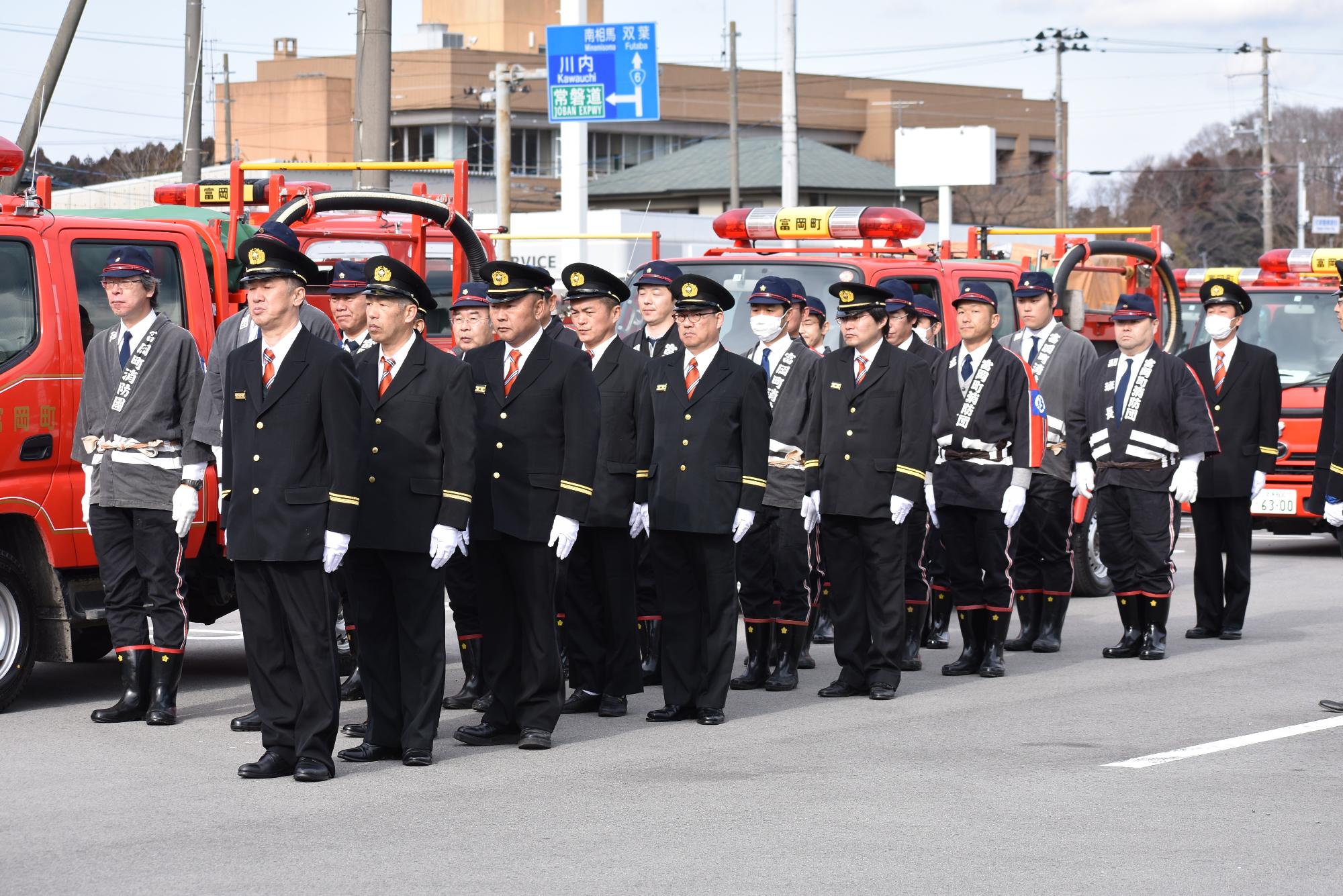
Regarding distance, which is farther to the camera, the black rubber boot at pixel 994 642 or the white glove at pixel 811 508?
the black rubber boot at pixel 994 642

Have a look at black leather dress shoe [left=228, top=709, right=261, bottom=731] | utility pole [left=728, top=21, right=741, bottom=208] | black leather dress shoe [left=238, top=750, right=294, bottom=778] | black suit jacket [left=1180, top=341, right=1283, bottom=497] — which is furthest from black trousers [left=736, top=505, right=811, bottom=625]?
utility pole [left=728, top=21, right=741, bottom=208]

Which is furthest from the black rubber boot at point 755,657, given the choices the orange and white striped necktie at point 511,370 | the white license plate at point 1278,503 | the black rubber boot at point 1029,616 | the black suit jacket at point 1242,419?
the white license plate at point 1278,503

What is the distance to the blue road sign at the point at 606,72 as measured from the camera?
26.0 meters

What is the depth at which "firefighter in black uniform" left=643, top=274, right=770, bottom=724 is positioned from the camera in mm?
8672

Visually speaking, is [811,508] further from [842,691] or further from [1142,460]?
[1142,460]

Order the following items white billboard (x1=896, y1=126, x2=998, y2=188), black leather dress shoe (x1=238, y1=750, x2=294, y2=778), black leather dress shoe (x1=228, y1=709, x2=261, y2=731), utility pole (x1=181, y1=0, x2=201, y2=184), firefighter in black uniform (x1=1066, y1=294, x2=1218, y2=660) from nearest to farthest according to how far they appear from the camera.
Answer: black leather dress shoe (x1=238, y1=750, x2=294, y2=778) → black leather dress shoe (x1=228, y1=709, x2=261, y2=731) → firefighter in black uniform (x1=1066, y1=294, x2=1218, y2=660) → utility pole (x1=181, y1=0, x2=201, y2=184) → white billboard (x1=896, y1=126, x2=998, y2=188)

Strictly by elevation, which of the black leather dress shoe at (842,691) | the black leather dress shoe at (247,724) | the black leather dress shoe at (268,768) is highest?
the black leather dress shoe at (268,768)

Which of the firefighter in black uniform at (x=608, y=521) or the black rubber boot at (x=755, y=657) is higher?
the firefighter in black uniform at (x=608, y=521)

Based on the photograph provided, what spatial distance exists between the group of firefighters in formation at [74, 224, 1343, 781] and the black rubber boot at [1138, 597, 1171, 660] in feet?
0.06

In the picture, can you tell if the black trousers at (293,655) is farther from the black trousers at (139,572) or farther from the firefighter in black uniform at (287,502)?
the black trousers at (139,572)

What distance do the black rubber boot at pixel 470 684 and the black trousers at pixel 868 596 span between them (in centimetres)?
187

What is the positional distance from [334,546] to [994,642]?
14.5 ft

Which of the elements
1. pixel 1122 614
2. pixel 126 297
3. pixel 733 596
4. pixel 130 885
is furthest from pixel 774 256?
pixel 130 885

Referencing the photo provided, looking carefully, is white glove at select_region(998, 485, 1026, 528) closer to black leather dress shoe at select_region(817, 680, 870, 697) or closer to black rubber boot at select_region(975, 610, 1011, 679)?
black rubber boot at select_region(975, 610, 1011, 679)
